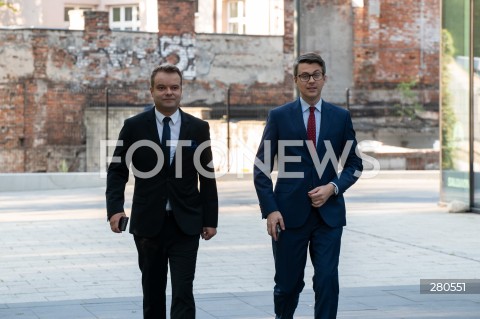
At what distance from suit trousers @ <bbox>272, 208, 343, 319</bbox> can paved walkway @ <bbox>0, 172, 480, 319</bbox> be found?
1.48 metres

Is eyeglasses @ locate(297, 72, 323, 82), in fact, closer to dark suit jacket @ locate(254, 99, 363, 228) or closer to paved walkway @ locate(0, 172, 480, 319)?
dark suit jacket @ locate(254, 99, 363, 228)

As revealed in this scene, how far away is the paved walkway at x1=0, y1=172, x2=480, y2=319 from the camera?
8984 mm

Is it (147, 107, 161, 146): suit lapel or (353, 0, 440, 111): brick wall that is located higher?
(353, 0, 440, 111): brick wall

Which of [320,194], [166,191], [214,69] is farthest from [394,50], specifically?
[166,191]

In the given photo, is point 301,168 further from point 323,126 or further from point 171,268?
point 171,268

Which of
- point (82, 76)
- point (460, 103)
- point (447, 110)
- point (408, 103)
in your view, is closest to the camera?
point (460, 103)

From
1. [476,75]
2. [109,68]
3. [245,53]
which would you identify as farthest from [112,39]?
[476,75]

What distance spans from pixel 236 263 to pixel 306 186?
499cm

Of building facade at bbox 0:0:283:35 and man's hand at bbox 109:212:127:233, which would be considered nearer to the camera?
man's hand at bbox 109:212:127:233

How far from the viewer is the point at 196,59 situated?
35094 millimetres

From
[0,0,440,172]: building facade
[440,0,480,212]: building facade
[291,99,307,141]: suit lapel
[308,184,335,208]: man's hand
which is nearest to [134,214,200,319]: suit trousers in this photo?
[308,184,335,208]: man's hand

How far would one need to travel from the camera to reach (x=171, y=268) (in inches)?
270

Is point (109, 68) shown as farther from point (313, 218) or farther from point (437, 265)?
point (313, 218)

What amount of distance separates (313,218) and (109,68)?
27.3 metres
